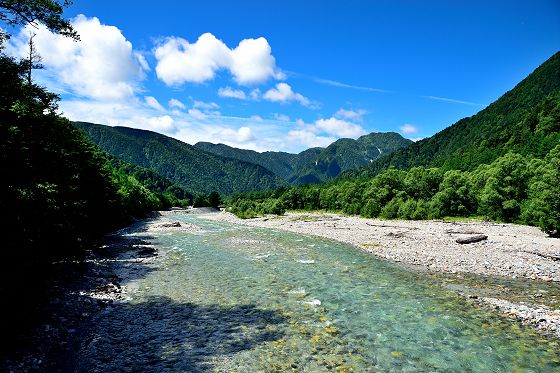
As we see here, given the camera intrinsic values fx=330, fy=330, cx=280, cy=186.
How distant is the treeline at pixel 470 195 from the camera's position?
181 ft

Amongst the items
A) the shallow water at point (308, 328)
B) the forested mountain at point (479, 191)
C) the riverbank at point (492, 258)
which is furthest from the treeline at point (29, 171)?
the forested mountain at point (479, 191)

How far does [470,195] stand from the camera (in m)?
98.2

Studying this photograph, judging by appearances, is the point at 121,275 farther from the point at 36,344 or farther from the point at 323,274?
the point at 323,274

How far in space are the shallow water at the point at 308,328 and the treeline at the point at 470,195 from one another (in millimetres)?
41279

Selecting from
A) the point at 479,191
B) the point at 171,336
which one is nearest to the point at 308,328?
the point at 171,336

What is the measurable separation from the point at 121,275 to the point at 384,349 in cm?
2281

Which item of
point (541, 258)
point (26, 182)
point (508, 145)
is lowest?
point (541, 258)

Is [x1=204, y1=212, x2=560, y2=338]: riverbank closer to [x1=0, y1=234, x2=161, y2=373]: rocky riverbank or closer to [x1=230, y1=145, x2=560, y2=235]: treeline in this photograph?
[x1=230, y1=145, x2=560, y2=235]: treeline

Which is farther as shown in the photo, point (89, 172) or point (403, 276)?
point (89, 172)

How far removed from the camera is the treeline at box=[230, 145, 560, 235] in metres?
55.3

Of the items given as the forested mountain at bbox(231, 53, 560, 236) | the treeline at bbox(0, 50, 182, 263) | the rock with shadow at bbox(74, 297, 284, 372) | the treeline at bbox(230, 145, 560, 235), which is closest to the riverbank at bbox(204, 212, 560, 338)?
the treeline at bbox(230, 145, 560, 235)

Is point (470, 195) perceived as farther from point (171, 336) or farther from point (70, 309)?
point (70, 309)

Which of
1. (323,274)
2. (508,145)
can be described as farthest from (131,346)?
(508,145)

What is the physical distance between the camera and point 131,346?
1506 cm
